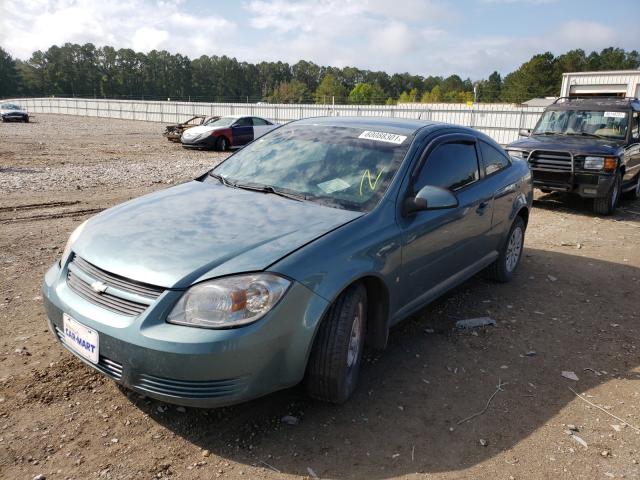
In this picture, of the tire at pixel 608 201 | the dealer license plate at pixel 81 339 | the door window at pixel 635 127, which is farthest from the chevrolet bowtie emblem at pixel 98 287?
the door window at pixel 635 127

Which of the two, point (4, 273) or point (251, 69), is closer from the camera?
point (4, 273)

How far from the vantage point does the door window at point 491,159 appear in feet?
15.8

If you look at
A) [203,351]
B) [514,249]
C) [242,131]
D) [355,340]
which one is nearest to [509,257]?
[514,249]

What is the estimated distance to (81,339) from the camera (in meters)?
2.71

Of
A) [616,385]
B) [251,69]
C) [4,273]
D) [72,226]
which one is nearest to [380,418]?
[616,385]

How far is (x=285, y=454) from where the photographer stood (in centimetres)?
269

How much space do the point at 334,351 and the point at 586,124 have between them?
9.14 m

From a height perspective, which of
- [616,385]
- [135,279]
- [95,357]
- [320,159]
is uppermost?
[320,159]

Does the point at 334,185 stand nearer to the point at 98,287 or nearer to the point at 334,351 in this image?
the point at 334,351

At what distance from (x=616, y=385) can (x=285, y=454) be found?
7.99ft

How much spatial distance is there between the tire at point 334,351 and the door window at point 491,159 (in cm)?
242

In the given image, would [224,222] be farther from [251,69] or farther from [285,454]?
[251,69]

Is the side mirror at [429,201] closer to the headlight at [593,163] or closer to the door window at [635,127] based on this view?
the headlight at [593,163]

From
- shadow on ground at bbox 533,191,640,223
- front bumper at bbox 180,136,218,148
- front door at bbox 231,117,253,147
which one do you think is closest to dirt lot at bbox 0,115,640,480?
shadow on ground at bbox 533,191,640,223
